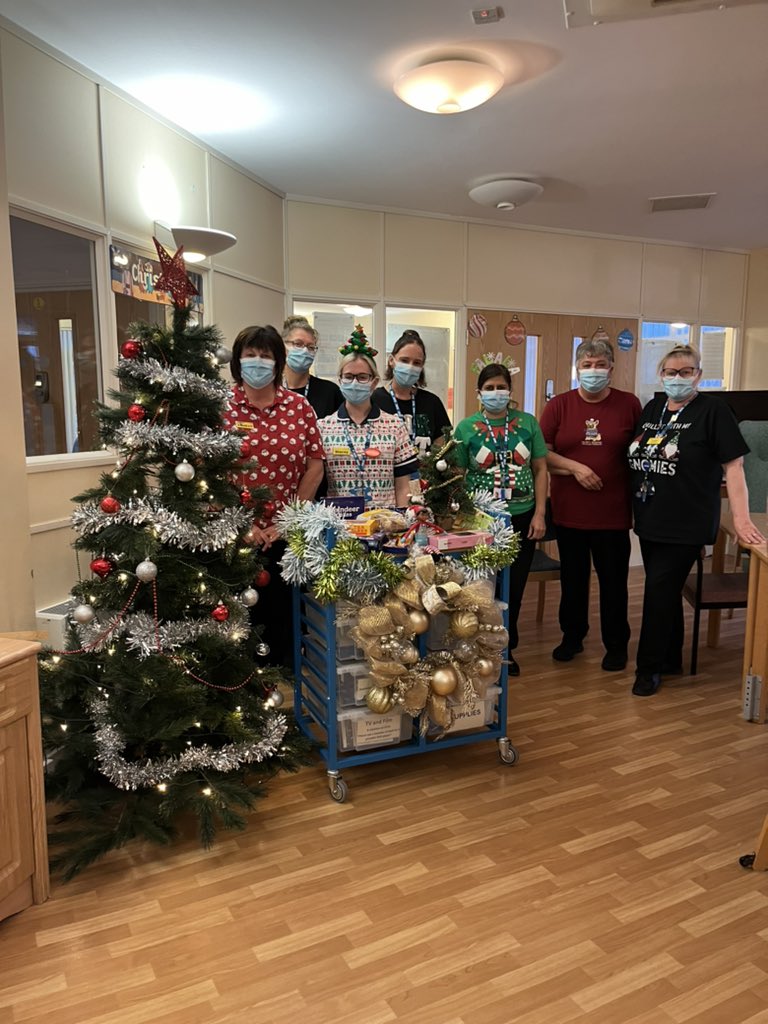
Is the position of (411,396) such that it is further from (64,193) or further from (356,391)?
(64,193)

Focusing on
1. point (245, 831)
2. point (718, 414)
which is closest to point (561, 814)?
point (245, 831)

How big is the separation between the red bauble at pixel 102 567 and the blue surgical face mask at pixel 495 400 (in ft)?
5.93

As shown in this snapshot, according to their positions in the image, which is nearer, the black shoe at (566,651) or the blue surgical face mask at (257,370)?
the blue surgical face mask at (257,370)

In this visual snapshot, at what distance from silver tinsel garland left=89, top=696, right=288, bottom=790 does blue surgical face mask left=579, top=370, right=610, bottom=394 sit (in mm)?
2189

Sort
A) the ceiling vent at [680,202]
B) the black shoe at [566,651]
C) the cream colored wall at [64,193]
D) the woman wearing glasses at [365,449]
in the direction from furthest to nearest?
the ceiling vent at [680,202] < the black shoe at [566,651] < the woman wearing glasses at [365,449] < the cream colored wall at [64,193]

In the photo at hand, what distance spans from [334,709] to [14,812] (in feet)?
3.18

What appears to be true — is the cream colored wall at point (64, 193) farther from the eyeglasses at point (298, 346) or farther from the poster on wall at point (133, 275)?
the eyeglasses at point (298, 346)

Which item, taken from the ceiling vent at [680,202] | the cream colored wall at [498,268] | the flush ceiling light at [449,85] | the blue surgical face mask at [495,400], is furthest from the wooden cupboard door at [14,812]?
the ceiling vent at [680,202]

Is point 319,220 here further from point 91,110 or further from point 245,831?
point 245,831

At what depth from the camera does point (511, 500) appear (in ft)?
11.0

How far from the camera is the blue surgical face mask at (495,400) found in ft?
10.7

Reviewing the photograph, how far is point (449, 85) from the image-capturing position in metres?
3.10

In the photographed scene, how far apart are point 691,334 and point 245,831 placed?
6.38 metres

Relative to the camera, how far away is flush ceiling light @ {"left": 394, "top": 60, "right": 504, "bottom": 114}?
9.93 ft
